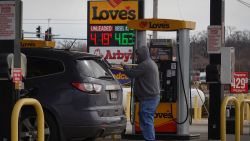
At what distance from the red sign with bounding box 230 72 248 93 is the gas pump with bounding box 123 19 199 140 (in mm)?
7166

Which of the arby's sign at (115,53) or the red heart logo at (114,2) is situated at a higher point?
the red heart logo at (114,2)

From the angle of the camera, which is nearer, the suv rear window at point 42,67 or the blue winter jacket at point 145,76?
the suv rear window at point 42,67

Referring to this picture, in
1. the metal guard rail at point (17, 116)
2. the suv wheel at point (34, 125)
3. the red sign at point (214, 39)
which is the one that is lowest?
the suv wheel at point (34, 125)

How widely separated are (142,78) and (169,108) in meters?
2.78

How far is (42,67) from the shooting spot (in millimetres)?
10891

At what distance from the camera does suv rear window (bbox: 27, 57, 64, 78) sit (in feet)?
35.4

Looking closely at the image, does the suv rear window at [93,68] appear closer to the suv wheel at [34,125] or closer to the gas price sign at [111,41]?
the suv wheel at [34,125]

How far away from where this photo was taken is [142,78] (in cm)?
1190

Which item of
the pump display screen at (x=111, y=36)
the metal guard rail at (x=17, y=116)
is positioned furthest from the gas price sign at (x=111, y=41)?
the metal guard rail at (x=17, y=116)

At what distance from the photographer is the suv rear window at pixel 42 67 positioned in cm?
1079

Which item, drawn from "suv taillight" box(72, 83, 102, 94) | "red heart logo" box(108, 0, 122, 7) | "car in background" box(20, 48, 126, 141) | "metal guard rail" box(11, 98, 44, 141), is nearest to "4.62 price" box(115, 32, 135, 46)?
→ "red heart logo" box(108, 0, 122, 7)

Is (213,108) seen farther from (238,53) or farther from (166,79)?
(238,53)

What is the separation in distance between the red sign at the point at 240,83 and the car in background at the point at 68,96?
11.0 m

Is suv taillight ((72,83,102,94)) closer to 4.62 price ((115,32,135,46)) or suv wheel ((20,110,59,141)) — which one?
suv wheel ((20,110,59,141))
